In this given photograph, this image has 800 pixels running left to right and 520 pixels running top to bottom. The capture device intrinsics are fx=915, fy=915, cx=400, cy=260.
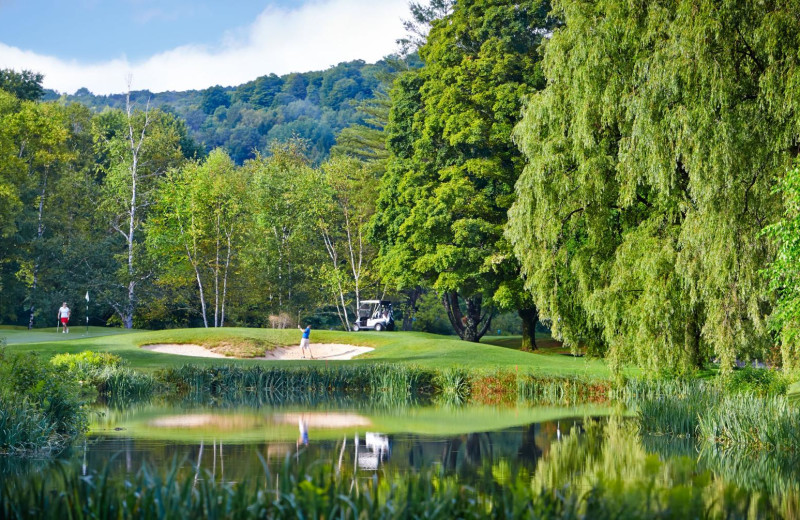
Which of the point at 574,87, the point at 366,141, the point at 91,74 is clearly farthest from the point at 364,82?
the point at 574,87

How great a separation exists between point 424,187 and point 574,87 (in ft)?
64.5

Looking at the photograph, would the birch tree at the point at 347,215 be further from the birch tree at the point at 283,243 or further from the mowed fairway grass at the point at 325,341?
the mowed fairway grass at the point at 325,341

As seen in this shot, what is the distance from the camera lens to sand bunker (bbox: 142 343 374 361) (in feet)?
112

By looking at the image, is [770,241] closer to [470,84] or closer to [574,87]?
[574,87]

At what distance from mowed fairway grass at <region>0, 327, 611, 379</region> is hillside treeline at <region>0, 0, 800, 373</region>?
2.32m

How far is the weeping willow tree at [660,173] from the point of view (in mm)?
16594

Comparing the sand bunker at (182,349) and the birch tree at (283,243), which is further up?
the birch tree at (283,243)

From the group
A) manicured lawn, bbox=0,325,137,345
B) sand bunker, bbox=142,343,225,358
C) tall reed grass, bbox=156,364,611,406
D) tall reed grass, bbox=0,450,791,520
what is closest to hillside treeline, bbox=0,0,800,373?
tall reed grass, bbox=156,364,611,406

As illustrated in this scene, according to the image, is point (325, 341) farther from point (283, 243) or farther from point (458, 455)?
point (458, 455)

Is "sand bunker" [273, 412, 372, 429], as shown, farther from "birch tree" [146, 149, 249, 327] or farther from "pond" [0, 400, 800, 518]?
Answer: "birch tree" [146, 149, 249, 327]

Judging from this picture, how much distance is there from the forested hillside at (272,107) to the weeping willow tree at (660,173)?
2595 inches

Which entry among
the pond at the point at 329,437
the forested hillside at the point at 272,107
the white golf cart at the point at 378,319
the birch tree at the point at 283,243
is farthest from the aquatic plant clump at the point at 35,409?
the forested hillside at the point at 272,107

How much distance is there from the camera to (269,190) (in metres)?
51.0

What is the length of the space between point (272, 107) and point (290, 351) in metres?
85.3
